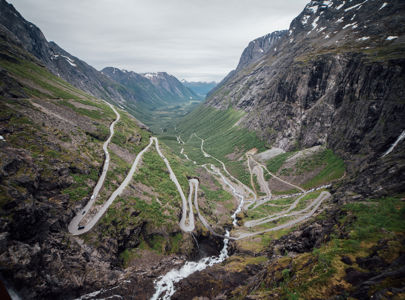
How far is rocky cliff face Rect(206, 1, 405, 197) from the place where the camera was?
8038 cm

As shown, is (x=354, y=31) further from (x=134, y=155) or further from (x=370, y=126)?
(x=134, y=155)

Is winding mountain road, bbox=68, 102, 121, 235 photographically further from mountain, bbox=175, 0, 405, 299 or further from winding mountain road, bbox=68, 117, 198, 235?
mountain, bbox=175, 0, 405, 299

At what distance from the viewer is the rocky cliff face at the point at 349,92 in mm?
80375

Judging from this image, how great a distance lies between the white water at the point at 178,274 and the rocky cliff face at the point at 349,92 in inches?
1771

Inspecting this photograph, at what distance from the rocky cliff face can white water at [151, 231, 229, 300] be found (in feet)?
148

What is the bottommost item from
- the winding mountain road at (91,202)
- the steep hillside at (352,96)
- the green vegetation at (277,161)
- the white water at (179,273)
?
the white water at (179,273)

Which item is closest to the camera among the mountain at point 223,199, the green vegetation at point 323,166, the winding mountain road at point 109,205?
the mountain at point 223,199

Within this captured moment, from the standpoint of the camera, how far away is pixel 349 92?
104 meters

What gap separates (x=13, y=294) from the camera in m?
29.8

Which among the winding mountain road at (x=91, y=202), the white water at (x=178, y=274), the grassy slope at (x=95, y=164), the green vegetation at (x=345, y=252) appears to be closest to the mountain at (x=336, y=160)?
the green vegetation at (x=345, y=252)

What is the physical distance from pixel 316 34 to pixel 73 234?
240 metres

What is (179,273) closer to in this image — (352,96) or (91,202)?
(91,202)

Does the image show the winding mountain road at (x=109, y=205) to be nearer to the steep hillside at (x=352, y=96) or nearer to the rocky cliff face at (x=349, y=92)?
the steep hillside at (x=352, y=96)

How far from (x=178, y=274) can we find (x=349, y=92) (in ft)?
377
